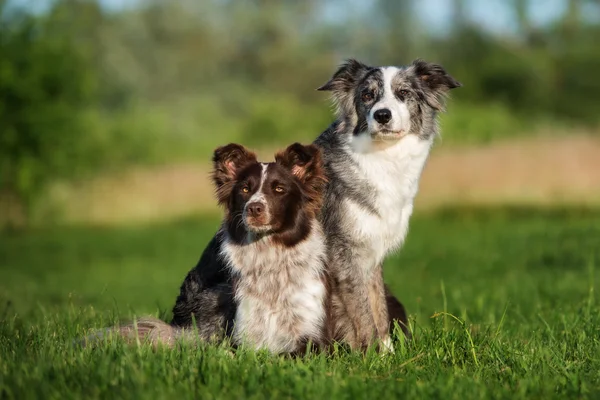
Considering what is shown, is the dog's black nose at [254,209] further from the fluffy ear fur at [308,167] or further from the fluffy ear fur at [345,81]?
the fluffy ear fur at [345,81]

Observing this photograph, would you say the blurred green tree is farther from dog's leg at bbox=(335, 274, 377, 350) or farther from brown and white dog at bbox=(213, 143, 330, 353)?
dog's leg at bbox=(335, 274, 377, 350)

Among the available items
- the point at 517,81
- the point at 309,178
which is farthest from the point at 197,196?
the point at 309,178

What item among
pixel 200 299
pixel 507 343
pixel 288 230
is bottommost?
pixel 507 343

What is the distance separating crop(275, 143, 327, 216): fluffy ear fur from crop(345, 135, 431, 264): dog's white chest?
38 cm

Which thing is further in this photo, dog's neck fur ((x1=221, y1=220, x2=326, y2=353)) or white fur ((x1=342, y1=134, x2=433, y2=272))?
white fur ((x1=342, y1=134, x2=433, y2=272))

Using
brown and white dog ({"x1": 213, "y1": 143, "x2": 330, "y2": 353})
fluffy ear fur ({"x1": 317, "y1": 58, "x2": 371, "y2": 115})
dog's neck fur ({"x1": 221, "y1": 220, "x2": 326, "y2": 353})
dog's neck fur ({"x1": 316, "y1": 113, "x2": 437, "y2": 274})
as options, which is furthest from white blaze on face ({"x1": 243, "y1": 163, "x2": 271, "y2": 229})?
fluffy ear fur ({"x1": 317, "y1": 58, "x2": 371, "y2": 115})

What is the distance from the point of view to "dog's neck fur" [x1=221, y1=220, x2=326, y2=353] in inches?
237

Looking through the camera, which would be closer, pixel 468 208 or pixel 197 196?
pixel 468 208

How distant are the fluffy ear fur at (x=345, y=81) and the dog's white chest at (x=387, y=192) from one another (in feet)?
1.80

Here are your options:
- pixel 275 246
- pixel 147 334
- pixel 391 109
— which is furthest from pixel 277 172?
pixel 147 334

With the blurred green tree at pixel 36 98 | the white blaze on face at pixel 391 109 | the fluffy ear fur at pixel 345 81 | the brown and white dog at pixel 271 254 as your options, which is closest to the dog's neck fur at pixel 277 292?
the brown and white dog at pixel 271 254

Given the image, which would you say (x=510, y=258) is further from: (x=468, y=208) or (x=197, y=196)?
(x=197, y=196)

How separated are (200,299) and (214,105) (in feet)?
140

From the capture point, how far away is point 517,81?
3991 centimetres
